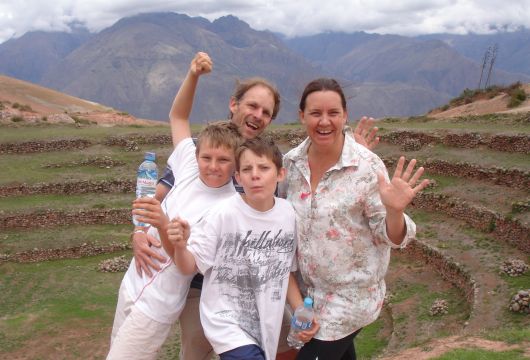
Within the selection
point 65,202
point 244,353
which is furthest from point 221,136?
point 65,202

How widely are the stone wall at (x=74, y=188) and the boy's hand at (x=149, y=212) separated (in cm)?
2125

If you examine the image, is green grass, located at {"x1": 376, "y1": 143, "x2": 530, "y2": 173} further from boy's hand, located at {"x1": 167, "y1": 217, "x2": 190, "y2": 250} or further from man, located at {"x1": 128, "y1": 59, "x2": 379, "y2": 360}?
boy's hand, located at {"x1": 167, "y1": 217, "x2": 190, "y2": 250}

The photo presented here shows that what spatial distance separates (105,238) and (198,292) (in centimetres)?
1716

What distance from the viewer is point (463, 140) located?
22578mm

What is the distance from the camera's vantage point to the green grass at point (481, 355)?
7.03 meters

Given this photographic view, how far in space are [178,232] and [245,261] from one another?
0.64m

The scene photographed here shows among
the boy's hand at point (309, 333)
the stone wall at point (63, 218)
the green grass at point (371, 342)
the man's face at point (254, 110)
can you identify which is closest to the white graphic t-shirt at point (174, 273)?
the man's face at point (254, 110)

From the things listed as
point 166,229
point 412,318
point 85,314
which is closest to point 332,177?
point 166,229

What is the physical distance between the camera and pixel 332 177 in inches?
159

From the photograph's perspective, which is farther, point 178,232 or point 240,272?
point 240,272

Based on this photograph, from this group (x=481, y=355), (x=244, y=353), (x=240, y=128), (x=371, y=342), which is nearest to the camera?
(x=244, y=353)

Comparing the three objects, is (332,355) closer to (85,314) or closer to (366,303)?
(366,303)

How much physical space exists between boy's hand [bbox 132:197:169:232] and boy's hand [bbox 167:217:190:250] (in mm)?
114

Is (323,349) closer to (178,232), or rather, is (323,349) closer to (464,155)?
(178,232)
